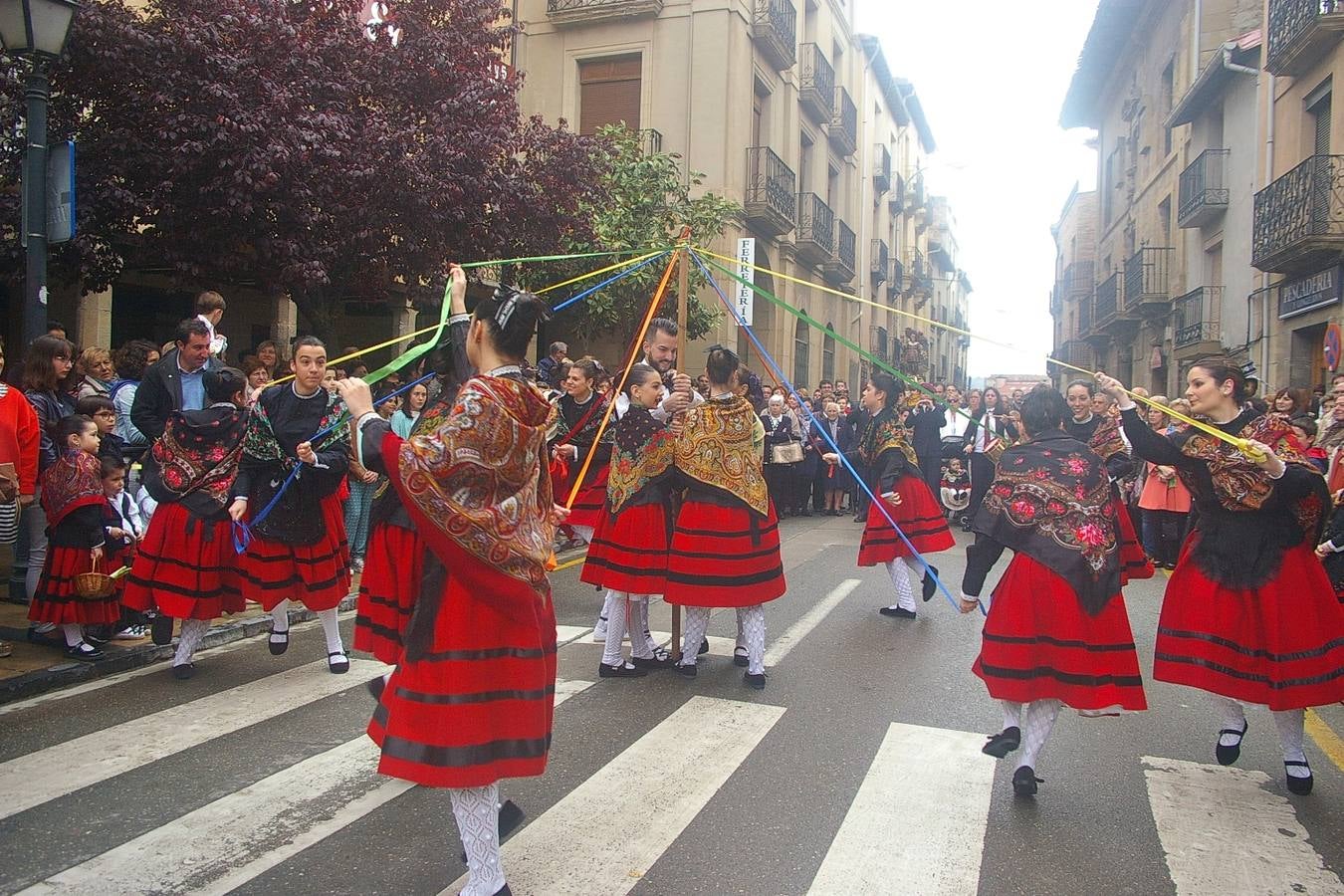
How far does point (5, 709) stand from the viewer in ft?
16.8

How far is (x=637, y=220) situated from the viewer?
647 inches

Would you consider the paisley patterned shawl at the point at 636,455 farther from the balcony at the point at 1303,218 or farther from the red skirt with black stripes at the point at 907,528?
the balcony at the point at 1303,218

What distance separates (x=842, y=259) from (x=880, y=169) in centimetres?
893

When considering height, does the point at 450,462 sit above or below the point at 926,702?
above

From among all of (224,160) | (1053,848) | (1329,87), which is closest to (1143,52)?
(1329,87)

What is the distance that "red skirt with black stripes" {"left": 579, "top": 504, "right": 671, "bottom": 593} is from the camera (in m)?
5.81

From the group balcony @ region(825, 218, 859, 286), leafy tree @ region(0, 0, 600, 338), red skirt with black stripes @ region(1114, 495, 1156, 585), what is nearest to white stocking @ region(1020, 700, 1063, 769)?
red skirt with black stripes @ region(1114, 495, 1156, 585)

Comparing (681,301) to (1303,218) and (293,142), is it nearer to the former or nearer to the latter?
(293,142)

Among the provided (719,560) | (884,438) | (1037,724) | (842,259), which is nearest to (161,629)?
(719,560)

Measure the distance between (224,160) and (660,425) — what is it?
498 centimetres

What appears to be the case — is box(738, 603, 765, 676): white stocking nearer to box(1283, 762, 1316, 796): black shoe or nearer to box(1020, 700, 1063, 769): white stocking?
box(1020, 700, 1063, 769): white stocking

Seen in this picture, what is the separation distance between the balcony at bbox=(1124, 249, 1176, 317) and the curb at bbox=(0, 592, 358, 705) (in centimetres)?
2315

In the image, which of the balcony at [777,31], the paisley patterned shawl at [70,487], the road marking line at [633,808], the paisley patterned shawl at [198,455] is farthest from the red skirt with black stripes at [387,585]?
the balcony at [777,31]

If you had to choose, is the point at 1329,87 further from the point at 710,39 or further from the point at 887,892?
the point at 887,892
